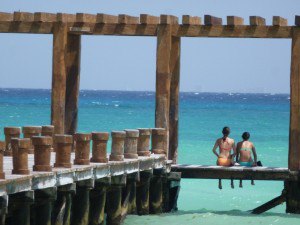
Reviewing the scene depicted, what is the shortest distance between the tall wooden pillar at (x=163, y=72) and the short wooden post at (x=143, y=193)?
1377mm

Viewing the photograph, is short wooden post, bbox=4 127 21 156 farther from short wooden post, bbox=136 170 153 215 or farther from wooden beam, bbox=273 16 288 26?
wooden beam, bbox=273 16 288 26

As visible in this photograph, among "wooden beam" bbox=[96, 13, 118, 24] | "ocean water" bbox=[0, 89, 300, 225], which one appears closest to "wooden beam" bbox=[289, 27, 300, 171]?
"ocean water" bbox=[0, 89, 300, 225]

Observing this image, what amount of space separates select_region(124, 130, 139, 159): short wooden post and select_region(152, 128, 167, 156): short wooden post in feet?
4.27

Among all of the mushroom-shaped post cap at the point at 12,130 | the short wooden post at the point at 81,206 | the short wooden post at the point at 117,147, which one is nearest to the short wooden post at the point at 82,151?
the short wooden post at the point at 81,206

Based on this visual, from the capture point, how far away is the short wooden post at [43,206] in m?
18.8

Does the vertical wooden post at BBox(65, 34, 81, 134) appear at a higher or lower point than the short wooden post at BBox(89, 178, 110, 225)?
higher

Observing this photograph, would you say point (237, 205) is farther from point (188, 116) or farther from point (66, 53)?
point (188, 116)

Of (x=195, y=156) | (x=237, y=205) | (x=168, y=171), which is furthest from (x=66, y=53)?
(x=195, y=156)

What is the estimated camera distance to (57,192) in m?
19.6

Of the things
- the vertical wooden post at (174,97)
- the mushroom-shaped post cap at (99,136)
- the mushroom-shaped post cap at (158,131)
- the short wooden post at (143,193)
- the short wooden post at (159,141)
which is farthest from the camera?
the vertical wooden post at (174,97)

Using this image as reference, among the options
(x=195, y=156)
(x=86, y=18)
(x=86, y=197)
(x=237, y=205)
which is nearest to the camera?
(x=86, y=197)

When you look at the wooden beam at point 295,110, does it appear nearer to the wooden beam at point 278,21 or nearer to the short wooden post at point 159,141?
the wooden beam at point 278,21

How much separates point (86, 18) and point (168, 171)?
3.41 metres

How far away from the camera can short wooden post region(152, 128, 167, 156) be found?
2386 centimetres
